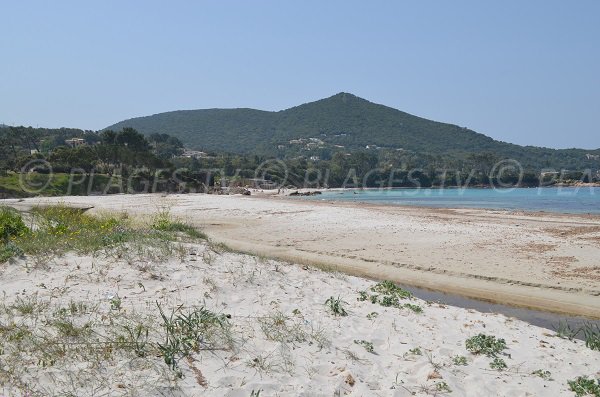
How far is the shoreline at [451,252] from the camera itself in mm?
10500

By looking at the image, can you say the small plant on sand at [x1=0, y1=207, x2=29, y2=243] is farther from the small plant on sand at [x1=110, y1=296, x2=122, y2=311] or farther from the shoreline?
the shoreline

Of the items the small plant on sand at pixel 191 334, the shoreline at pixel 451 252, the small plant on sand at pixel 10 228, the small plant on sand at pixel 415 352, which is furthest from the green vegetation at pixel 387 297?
the small plant on sand at pixel 10 228

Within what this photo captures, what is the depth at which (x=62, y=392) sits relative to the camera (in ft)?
12.5

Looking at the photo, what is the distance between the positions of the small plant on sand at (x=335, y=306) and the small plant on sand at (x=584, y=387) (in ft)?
9.96

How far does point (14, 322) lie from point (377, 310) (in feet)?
16.6

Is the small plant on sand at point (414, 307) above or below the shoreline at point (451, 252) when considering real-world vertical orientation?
above

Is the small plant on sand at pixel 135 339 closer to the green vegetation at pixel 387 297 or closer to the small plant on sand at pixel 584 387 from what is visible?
the green vegetation at pixel 387 297

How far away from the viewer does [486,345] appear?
A: 5.98 m

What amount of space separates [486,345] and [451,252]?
9.34 meters

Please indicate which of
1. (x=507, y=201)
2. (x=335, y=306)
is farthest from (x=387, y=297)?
(x=507, y=201)

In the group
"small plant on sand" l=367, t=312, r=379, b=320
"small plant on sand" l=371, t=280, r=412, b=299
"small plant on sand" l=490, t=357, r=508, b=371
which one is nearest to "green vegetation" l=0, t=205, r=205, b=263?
"small plant on sand" l=367, t=312, r=379, b=320

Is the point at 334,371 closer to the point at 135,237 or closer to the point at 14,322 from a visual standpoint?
the point at 14,322

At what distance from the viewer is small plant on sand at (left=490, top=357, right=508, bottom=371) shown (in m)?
5.34

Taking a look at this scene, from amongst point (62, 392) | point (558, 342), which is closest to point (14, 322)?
point (62, 392)
